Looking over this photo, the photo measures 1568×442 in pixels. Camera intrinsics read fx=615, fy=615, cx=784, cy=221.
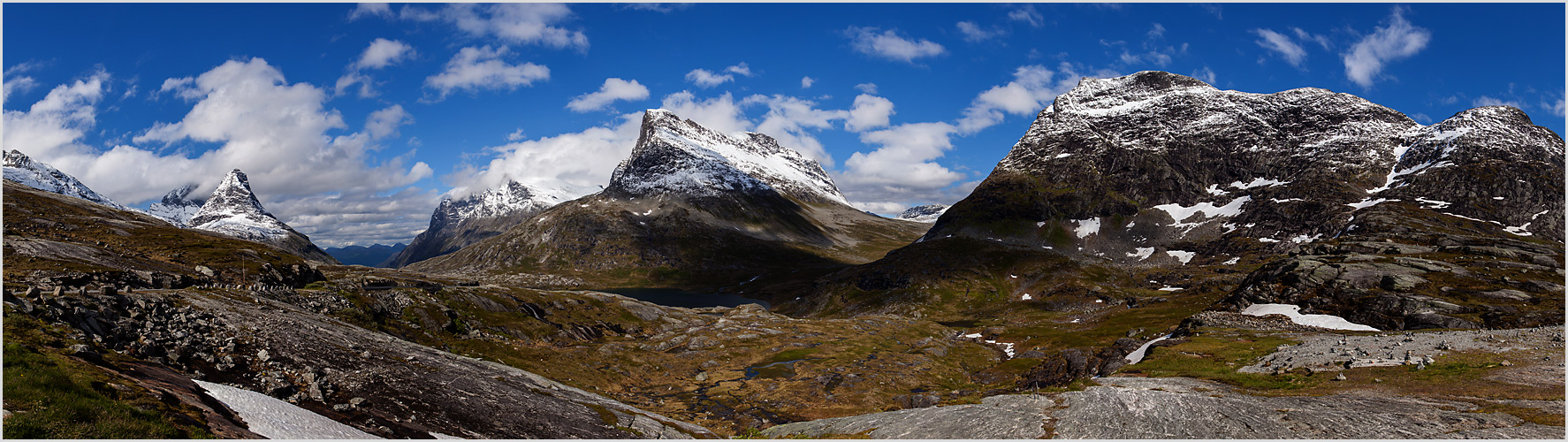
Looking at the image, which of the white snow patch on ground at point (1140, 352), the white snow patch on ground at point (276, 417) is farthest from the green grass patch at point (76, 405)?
the white snow patch on ground at point (1140, 352)

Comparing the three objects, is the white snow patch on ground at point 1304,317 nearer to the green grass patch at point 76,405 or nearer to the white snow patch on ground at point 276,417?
the white snow patch on ground at point 276,417

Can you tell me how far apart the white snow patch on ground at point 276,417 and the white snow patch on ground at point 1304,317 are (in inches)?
4398

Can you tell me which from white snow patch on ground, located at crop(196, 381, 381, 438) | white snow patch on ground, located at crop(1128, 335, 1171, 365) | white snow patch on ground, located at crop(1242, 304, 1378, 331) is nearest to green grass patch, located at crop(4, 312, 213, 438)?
white snow patch on ground, located at crop(196, 381, 381, 438)

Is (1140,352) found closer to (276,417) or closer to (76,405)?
(276,417)

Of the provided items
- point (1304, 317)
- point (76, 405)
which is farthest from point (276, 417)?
point (1304, 317)

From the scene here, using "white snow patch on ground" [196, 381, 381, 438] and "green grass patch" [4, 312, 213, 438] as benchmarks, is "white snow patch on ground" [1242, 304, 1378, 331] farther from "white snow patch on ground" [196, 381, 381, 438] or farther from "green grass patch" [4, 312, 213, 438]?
"green grass patch" [4, 312, 213, 438]

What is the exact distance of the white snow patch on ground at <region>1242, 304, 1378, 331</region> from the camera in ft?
280

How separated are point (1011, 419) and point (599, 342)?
96.4 meters

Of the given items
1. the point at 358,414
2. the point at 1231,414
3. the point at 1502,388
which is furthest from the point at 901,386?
the point at 358,414

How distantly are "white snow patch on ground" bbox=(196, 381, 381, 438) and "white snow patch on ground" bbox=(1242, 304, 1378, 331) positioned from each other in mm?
111706

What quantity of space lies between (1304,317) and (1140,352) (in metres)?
32.6

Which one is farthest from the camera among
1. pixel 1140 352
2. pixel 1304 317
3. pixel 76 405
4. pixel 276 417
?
pixel 1304 317

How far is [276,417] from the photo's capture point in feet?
110

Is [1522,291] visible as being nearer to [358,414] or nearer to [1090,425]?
[1090,425]
